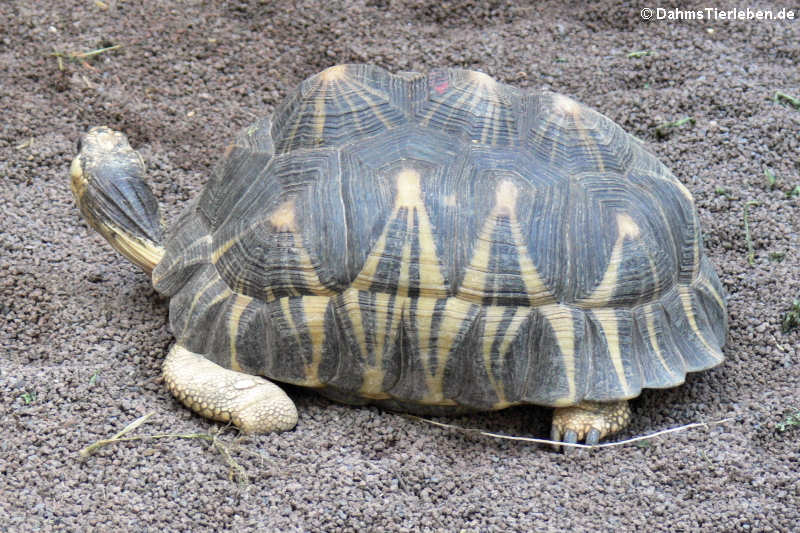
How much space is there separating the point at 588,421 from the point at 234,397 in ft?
4.20

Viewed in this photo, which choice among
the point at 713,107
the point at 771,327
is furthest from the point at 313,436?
the point at 713,107

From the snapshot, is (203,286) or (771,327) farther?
(771,327)

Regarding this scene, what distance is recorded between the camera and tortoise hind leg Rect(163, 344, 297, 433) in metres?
3.24

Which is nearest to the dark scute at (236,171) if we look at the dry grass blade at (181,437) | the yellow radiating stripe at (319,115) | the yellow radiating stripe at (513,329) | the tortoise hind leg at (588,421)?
the yellow radiating stripe at (319,115)

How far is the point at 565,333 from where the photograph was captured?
3158 millimetres

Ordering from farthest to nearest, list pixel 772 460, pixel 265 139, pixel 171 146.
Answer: pixel 171 146 < pixel 265 139 < pixel 772 460

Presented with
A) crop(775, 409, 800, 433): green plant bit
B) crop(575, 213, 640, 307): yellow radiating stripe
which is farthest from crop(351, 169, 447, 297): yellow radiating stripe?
crop(775, 409, 800, 433): green plant bit

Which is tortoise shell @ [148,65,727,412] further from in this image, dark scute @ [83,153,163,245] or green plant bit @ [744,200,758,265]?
green plant bit @ [744,200,758,265]

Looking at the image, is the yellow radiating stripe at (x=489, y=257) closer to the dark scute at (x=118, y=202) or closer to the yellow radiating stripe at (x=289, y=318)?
the yellow radiating stripe at (x=289, y=318)

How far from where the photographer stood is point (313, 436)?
128 inches

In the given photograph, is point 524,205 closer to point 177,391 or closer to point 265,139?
point 265,139

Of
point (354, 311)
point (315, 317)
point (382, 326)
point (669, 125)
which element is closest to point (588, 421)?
point (382, 326)

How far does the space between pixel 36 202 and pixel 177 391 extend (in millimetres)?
1545

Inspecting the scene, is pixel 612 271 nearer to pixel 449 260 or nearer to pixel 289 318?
pixel 449 260
